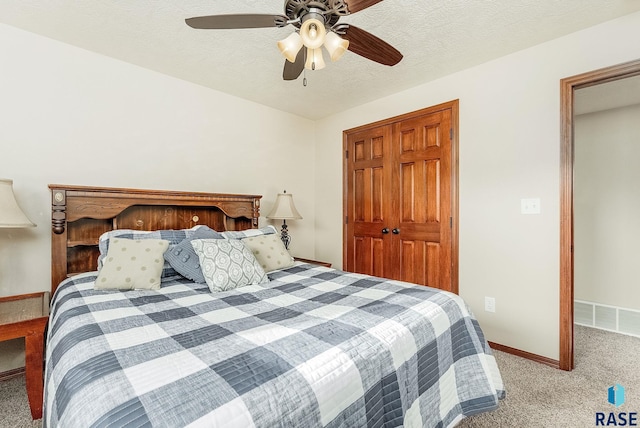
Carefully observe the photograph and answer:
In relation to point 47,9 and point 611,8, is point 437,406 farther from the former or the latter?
point 47,9

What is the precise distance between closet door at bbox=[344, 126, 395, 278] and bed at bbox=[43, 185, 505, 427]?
4.51ft

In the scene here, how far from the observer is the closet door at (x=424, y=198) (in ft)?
9.18

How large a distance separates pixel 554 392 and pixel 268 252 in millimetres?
2113

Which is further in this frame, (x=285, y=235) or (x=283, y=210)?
(x=285, y=235)

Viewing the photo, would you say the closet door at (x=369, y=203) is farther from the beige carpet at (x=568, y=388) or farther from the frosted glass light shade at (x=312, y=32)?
the frosted glass light shade at (x=312, y=32)

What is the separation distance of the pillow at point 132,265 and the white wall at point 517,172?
247 centimetres

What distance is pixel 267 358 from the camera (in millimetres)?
926

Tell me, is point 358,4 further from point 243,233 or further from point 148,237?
point 148,237

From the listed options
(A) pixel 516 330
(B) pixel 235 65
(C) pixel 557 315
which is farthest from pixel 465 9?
(A) pixel 516 330

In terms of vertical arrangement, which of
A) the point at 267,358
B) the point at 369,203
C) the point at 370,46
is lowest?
the point at 267,358

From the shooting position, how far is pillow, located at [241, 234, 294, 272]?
89.5 inches

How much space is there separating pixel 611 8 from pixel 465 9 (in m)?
0.91

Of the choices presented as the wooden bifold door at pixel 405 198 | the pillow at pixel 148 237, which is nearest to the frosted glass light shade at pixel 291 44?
the pillow at pixel 148 237
